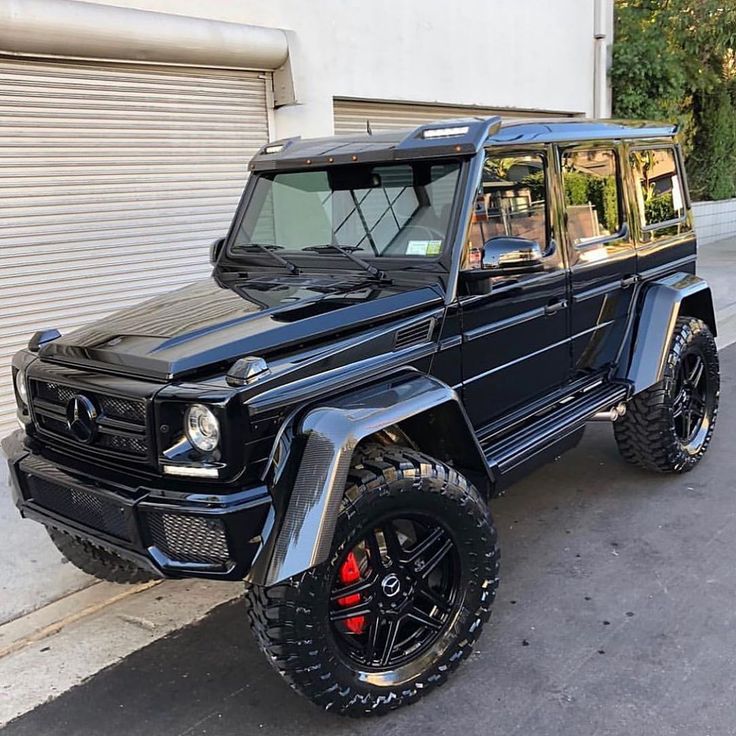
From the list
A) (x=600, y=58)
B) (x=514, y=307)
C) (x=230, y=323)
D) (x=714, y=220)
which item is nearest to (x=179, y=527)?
(x=230, y=323)

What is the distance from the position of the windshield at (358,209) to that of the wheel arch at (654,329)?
1659mm

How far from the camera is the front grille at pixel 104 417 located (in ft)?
8.95

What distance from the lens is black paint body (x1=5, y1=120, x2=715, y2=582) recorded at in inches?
104

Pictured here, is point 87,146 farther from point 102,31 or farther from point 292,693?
point 292,693

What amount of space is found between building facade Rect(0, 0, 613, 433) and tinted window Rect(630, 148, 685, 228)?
3825mm

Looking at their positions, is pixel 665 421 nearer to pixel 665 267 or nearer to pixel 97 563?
pixel 665 267

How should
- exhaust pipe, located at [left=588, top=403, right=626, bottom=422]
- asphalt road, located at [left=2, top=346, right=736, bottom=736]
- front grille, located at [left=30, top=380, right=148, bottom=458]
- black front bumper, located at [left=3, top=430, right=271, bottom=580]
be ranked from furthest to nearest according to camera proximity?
exhaust pipe, located at [left=588, top=403, right=626, bottom=422], asphalt road, located at [left=2, top=346, right=736, bottom=736], front grille, located at [left=30, top=380, right=148, bottom=458], black front bumper, located at [left=3, top=430, right=271, bottom=580]

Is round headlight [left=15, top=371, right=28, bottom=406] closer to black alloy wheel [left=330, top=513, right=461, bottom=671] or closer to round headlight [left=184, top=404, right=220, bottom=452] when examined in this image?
round headlight [left=184, top=404, right=220, bottom=452]

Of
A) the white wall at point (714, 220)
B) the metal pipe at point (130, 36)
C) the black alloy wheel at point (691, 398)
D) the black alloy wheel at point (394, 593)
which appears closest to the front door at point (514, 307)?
the black alloy wheel at point (394, 593)

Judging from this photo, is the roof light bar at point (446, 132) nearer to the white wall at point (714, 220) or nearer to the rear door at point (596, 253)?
the rear door at point (596, 253)

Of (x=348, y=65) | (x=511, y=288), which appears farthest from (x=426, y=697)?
(x=348, y=65)

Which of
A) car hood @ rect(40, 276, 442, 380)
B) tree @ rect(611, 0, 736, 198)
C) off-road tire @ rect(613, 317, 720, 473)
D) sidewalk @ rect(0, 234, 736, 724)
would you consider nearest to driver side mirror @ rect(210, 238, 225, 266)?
car hood @ rect(40, 276, 442, 380)

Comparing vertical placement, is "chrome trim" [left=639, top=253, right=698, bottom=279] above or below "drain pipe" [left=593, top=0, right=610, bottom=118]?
below

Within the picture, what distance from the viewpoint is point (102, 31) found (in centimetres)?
605
